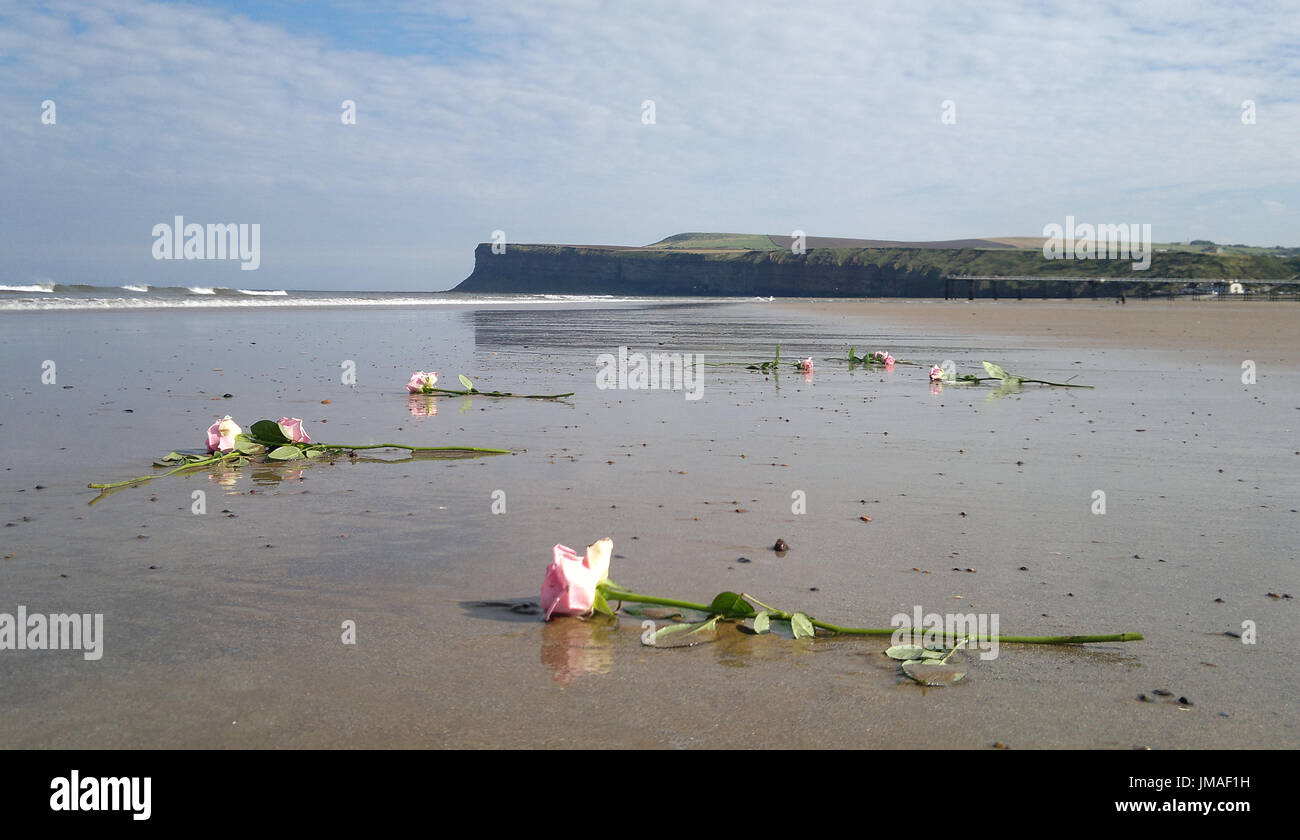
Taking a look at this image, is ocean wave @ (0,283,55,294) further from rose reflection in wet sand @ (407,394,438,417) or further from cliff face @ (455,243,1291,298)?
cliff face @ (455,243,1291,298)

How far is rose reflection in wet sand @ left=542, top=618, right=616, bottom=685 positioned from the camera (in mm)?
2463

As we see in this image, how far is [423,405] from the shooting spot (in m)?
8.01

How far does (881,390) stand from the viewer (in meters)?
9.48

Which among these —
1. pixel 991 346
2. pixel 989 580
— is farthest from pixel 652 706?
pixel 991 346

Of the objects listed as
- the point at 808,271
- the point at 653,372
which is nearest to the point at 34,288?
the point at 653,372

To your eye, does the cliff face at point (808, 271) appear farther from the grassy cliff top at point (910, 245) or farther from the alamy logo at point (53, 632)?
the alamy logo at point (53, 632)

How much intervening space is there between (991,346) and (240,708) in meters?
16.4

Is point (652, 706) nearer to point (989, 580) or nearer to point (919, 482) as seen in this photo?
point (989, 580)

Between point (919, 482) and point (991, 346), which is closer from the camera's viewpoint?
point (919, 482)

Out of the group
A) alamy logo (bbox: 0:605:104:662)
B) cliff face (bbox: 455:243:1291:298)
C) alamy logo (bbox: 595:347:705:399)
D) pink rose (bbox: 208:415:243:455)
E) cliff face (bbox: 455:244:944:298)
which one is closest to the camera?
alamy logo (bbox: 0:605:104:662)
